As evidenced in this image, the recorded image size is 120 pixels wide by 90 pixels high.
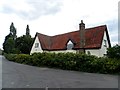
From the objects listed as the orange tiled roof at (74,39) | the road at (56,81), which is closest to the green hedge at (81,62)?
the road at (56,81)

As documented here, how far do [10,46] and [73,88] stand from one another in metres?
57.0

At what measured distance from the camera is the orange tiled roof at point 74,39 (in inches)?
1377

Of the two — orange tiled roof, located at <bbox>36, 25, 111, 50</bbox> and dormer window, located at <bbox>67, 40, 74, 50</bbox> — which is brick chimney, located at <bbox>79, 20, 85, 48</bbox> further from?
dormer window, located at <bbox>67, 40, 74, 50</bbox>

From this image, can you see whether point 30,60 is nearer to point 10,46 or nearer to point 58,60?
point 58,60

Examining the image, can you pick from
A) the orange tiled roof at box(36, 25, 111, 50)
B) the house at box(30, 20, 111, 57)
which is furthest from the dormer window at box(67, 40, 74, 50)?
the orange tiled roof at box(36, 25, 111, 50)

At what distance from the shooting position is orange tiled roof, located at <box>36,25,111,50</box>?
115ft

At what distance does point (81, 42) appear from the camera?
122 feet

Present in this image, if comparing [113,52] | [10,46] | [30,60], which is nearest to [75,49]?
[30,60]

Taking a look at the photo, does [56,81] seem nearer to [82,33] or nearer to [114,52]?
[114,52]

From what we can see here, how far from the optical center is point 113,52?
22391 millimetres

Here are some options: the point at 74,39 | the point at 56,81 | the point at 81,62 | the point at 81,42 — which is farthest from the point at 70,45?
the point at 56,81

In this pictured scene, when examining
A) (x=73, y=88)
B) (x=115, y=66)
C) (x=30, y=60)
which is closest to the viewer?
(x=73, y=88)

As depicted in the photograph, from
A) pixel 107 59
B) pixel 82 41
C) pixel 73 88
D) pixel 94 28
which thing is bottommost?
pixel 73 88

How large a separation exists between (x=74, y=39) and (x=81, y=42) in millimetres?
2740
